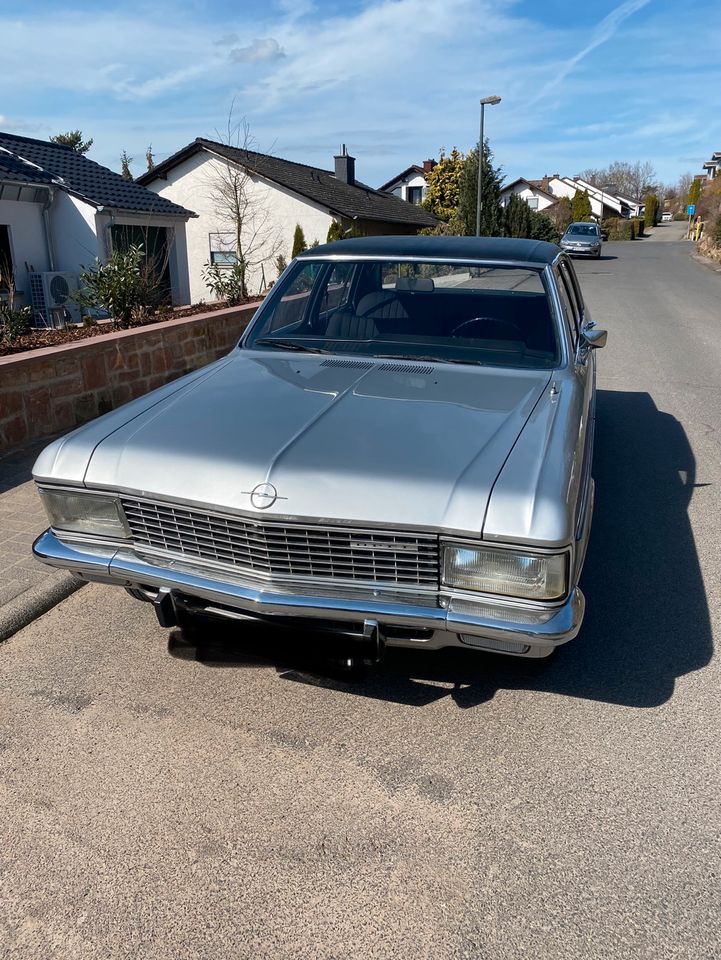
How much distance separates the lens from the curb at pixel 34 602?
140 inches

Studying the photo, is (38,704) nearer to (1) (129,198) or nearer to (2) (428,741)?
(2) (428,741)

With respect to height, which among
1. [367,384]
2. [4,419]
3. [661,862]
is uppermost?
[367,384]

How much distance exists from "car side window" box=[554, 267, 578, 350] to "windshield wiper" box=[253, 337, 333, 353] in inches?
49.4

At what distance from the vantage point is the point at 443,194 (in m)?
48.8

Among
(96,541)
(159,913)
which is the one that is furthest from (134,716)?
(159,913)

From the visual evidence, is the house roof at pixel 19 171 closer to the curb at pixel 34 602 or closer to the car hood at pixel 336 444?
the curb at pixel 34 602

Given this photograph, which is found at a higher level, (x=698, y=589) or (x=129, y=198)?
(x=129, y=198)

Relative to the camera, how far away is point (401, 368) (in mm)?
3615

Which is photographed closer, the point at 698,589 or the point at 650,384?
the point at 698,589

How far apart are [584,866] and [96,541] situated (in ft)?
6.70

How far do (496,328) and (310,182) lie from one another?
30978mm

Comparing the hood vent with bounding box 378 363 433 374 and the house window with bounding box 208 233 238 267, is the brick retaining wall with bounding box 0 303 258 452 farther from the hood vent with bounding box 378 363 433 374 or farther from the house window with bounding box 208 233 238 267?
the house window with bounding box 208 233 238 267

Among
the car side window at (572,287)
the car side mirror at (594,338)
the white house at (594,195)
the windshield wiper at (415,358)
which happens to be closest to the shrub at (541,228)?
the car side window at (572,287)

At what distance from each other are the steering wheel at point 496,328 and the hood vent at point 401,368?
0.39m
